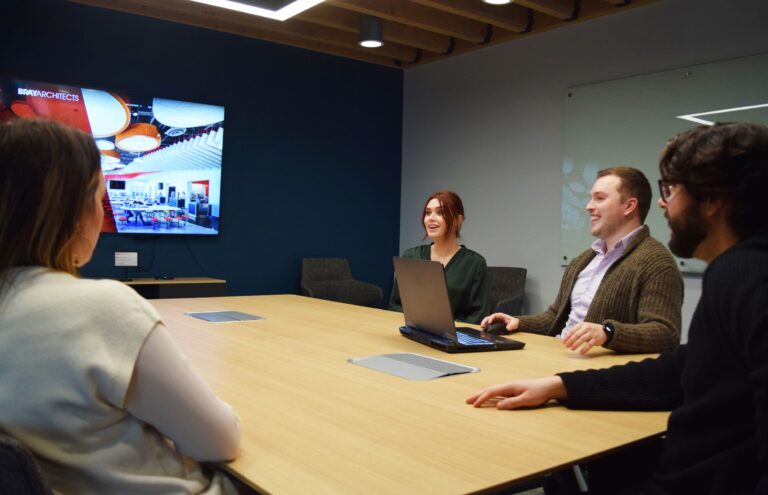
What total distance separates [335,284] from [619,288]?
377 cm

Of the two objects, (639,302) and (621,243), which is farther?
(621,243)

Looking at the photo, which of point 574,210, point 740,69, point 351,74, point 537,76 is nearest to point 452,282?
point 574,210

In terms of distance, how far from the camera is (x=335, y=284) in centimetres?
604

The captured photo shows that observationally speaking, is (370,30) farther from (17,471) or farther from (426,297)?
(17,471)

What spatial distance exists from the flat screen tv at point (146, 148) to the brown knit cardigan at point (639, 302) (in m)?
3.55

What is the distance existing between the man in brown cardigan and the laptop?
25 centimetres

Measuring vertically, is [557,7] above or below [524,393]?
above

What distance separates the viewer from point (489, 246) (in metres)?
6.05

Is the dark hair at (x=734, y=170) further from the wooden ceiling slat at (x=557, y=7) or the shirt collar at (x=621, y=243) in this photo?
the wooden ceiling slat at (x=557, y=7)

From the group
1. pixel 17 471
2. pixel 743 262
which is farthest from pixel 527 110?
pixel 17 471

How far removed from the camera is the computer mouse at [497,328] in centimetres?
264

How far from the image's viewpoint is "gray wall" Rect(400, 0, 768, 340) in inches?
180

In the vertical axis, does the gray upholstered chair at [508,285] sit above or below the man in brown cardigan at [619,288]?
below

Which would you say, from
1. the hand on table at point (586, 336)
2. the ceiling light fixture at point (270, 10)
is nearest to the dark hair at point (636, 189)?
A: the hand on table at point (586, 336)
